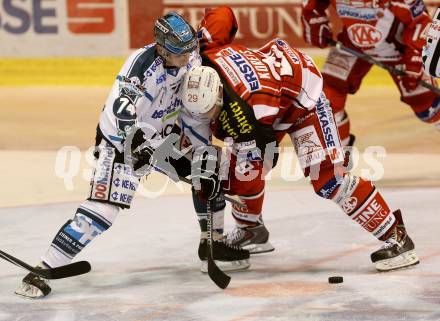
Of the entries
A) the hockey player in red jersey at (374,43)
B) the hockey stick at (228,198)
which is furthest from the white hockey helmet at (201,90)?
the hockey player in red jersey at (374,43)

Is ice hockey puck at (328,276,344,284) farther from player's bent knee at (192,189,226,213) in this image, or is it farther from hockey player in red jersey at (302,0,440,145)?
hockey player in red jersey at (302,0,440,145)

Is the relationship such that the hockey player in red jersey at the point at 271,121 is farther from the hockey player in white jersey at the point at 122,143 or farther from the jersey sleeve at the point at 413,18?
the jersey sleeve at the point at 413,18

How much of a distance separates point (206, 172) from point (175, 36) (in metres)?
0.58

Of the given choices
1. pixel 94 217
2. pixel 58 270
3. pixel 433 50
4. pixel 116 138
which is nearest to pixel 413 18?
pixel 433 50

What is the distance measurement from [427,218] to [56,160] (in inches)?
98.8

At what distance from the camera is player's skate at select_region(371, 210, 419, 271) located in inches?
201

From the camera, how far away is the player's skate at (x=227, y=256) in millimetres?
5234

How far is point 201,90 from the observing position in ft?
15.4

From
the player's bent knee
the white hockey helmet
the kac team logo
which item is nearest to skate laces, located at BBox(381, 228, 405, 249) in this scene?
the player's bent knee

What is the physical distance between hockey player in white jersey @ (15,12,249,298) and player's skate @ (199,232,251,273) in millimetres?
598

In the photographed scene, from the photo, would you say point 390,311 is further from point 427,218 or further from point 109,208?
point 427,218

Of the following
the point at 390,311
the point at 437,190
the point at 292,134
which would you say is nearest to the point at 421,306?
the point at 390,311

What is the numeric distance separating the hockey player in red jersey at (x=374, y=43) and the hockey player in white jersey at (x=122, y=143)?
2.24 metres

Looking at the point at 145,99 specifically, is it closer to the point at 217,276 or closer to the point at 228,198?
the point at 228,198
